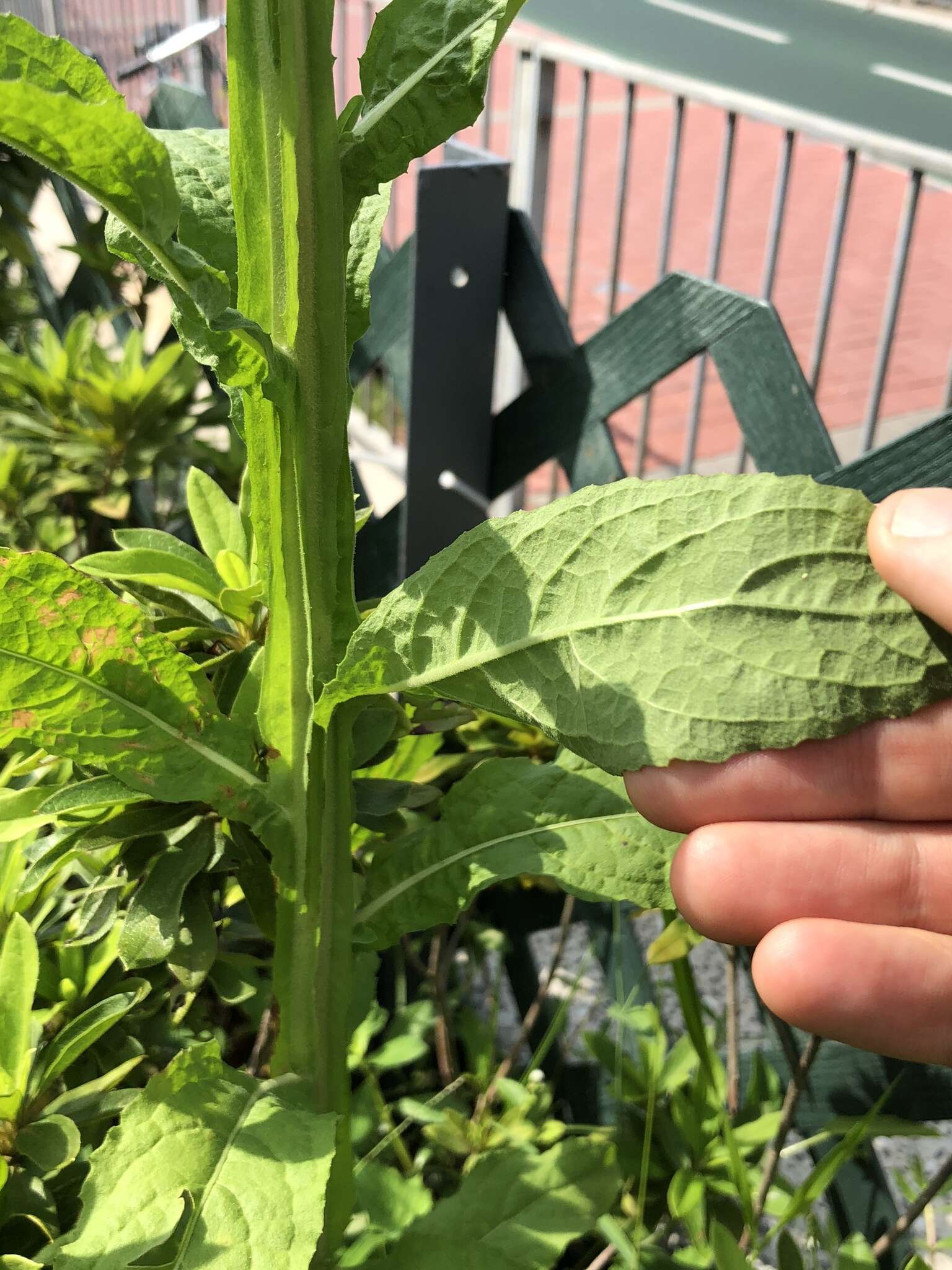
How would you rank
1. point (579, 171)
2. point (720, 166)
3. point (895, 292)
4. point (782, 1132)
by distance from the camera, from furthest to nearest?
1. point (720, 166)
2. point (579, 171)
3. point (895, 292)
4. point (782, 1132)

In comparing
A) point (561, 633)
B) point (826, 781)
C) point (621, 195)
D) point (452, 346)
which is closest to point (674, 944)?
point (826, 781)

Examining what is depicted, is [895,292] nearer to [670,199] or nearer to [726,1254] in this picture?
[670,199]

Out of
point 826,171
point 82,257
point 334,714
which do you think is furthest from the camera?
point 826,171

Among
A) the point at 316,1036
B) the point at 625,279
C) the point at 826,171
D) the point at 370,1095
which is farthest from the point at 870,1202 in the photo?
the point at 826,171

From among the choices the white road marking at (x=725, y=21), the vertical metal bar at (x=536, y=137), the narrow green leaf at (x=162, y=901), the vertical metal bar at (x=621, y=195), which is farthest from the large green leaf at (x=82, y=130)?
the white road marking at (x=725, y=21)

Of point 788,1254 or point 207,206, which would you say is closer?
point 207,206

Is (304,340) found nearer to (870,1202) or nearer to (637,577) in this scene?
(637,577)
